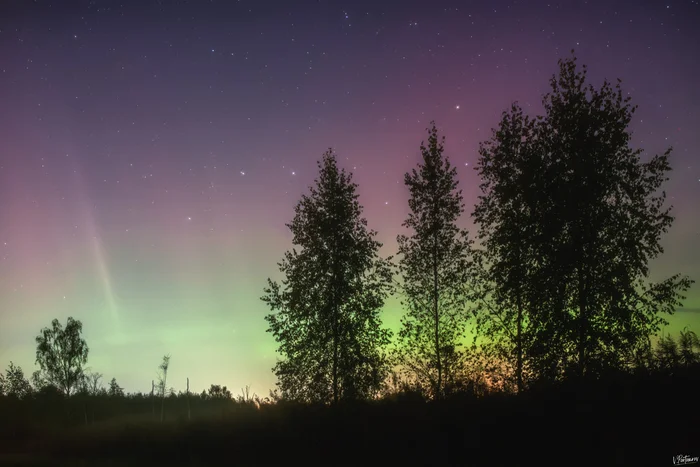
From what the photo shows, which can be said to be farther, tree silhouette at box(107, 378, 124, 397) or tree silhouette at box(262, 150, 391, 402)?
tree silhouette at box(107, 378, 124, 397)

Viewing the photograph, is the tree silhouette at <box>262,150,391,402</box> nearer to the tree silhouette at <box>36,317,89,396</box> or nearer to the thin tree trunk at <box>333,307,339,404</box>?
the thin tree trunk at <box>333,307,339,404</box>

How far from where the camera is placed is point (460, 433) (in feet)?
43.4

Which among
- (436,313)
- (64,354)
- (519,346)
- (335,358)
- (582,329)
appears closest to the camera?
(582,329)

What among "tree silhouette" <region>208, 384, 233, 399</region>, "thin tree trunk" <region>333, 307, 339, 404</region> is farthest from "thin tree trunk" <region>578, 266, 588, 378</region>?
"tree silhouette" <region>208, 384, 233, 399</region>

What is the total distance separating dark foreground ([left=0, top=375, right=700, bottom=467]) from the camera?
10.9 meters

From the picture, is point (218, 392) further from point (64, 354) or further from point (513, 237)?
point (513, 237)

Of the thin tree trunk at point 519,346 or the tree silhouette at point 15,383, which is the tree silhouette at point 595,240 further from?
the tree silhouette at point 15,383

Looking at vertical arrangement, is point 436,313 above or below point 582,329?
above

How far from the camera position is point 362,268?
2711 centimetres

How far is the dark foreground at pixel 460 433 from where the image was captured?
430 inches

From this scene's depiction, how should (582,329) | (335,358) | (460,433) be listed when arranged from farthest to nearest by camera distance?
(335,358)
(582,329)
(460,433)

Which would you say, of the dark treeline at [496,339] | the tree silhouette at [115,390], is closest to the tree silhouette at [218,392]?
the tree silhouette at [115,390]

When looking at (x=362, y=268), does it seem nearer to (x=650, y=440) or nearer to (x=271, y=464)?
(x=271, y=464)

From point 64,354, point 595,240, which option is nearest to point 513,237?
point 595,240
